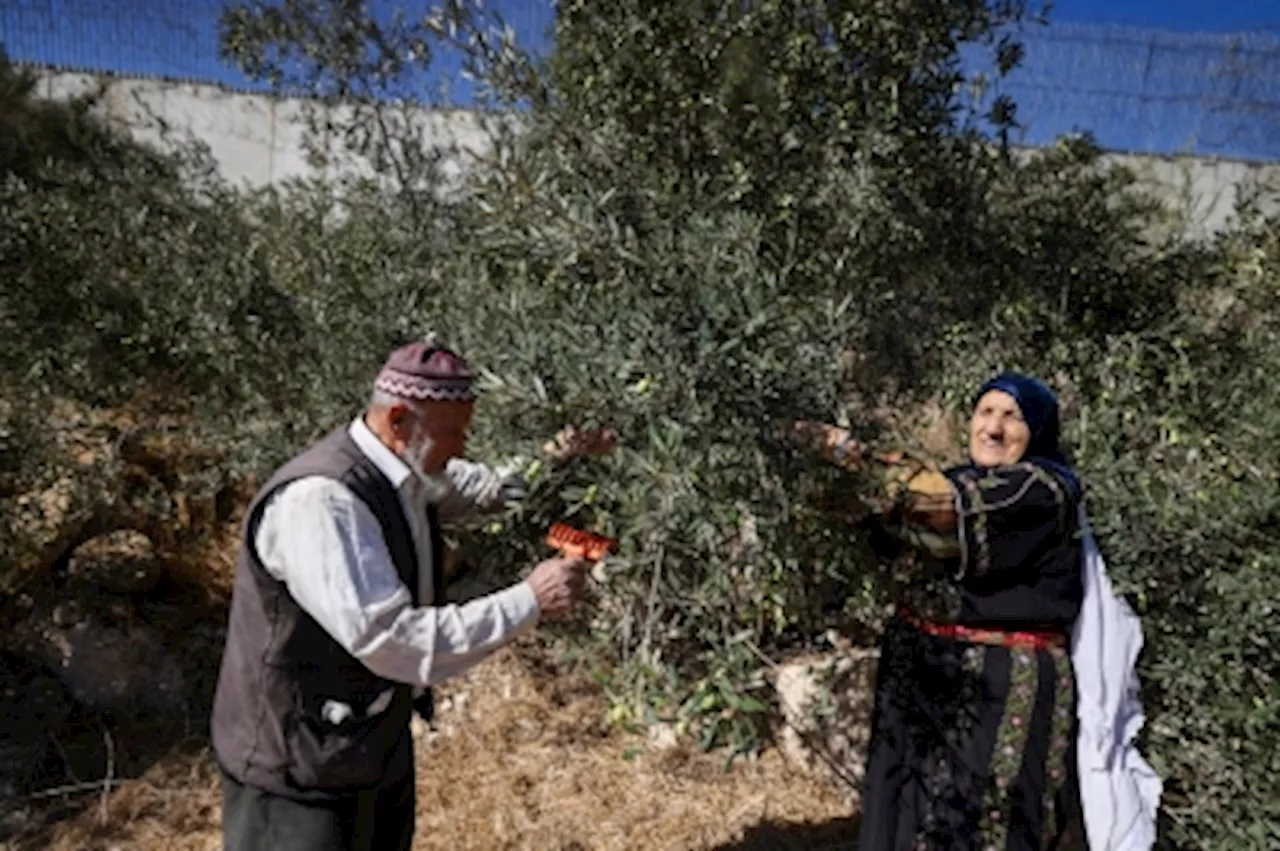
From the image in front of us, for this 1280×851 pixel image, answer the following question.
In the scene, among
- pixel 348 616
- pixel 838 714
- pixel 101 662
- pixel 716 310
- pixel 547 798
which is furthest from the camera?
pixel 101 662

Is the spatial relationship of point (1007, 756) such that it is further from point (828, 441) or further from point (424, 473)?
point (424, 473)

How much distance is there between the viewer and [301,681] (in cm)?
238

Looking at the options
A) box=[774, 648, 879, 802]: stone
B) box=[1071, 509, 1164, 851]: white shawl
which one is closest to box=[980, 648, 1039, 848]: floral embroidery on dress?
box=[1071, 509, 1164, 851]: white shawl

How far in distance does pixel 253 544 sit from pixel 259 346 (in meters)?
2.61

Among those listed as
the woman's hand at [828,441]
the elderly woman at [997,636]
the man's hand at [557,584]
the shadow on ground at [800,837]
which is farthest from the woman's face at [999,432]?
the shadow on ground at [800,837]

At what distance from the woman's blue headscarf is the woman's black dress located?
0.10 meters

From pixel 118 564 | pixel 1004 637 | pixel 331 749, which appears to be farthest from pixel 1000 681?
pixel 118 564

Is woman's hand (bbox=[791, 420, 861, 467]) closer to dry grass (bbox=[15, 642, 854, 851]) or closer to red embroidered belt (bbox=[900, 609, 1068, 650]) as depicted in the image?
red embroidered belt (bbox=[900, 609, 1068, 650])

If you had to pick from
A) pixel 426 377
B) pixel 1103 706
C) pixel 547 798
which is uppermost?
pixel 426 377

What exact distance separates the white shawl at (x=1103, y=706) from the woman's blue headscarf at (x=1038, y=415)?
0.18m

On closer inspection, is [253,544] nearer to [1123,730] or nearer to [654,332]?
[654,332]

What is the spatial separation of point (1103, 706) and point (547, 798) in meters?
2.44

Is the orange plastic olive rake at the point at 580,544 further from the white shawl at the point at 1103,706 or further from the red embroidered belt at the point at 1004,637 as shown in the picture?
the white shawl at the point at 1103,706

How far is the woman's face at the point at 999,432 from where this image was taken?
2.72m
